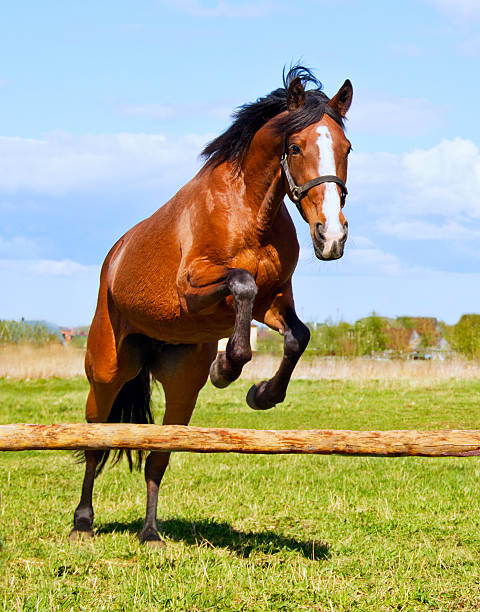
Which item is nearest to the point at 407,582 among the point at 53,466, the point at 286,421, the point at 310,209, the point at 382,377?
the point at 310,209

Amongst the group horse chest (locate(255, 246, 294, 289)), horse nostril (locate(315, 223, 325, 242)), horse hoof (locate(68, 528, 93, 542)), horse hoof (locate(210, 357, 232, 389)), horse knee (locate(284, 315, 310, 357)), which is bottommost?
horse hoof (locate(68, 528, 93, 542))

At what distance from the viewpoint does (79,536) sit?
6.25 m

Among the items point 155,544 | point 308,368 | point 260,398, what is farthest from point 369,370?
point 260,398

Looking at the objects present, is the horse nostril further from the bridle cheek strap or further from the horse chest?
the horse chest

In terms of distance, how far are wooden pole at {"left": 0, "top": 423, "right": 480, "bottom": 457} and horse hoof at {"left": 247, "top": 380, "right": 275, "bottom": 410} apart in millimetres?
986

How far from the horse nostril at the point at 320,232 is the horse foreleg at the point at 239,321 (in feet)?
1.76

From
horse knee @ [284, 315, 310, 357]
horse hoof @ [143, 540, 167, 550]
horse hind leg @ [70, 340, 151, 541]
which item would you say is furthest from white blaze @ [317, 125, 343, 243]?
horse hoof @ [143, 540, 167, 550]

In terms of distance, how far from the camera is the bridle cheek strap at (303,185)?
449cm

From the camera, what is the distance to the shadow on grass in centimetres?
571

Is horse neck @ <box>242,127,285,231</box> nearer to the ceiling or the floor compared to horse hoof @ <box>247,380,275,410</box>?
nearer to the ceiling

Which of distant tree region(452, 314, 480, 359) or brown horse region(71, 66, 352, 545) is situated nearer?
brown horse region(71, 66, 352, 545)

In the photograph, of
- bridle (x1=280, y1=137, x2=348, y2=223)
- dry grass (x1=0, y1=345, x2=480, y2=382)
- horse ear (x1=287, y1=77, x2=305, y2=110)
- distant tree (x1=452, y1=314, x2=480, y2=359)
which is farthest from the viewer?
distant tree (x1=452, y1=314, x2=480, y2=359)

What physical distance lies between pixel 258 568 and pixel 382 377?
50.4ft

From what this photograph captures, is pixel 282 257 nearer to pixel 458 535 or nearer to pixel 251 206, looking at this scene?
pixel 251 206
